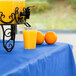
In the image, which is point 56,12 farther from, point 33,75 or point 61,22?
point 33,75

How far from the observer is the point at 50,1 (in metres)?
3.08

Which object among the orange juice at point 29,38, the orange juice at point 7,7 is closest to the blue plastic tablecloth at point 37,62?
the orange juice at point 29,38

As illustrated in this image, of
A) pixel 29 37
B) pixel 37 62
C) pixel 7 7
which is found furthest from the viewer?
pixel 29 37

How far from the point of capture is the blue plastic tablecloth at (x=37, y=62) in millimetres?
940

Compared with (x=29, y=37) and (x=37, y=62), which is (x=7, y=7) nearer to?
(x=29, y=37)

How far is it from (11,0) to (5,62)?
0.41 metres

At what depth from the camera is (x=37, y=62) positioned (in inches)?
43.6

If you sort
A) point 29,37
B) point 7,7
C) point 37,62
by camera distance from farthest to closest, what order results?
point 29,37
point 7,7
point 37,62

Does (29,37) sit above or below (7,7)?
below

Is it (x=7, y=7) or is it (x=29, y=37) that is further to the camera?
(x=29, y=37)

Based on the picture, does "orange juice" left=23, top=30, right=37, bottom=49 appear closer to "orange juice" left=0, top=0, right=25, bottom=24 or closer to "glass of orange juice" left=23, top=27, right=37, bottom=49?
"glass of orange juice" left=23, top=27, right=37, bottom=49

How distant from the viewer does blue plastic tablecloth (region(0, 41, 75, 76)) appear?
0.94m

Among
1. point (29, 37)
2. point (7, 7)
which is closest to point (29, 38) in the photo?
point (29, 37)

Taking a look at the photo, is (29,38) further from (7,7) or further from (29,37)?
(7,7)
